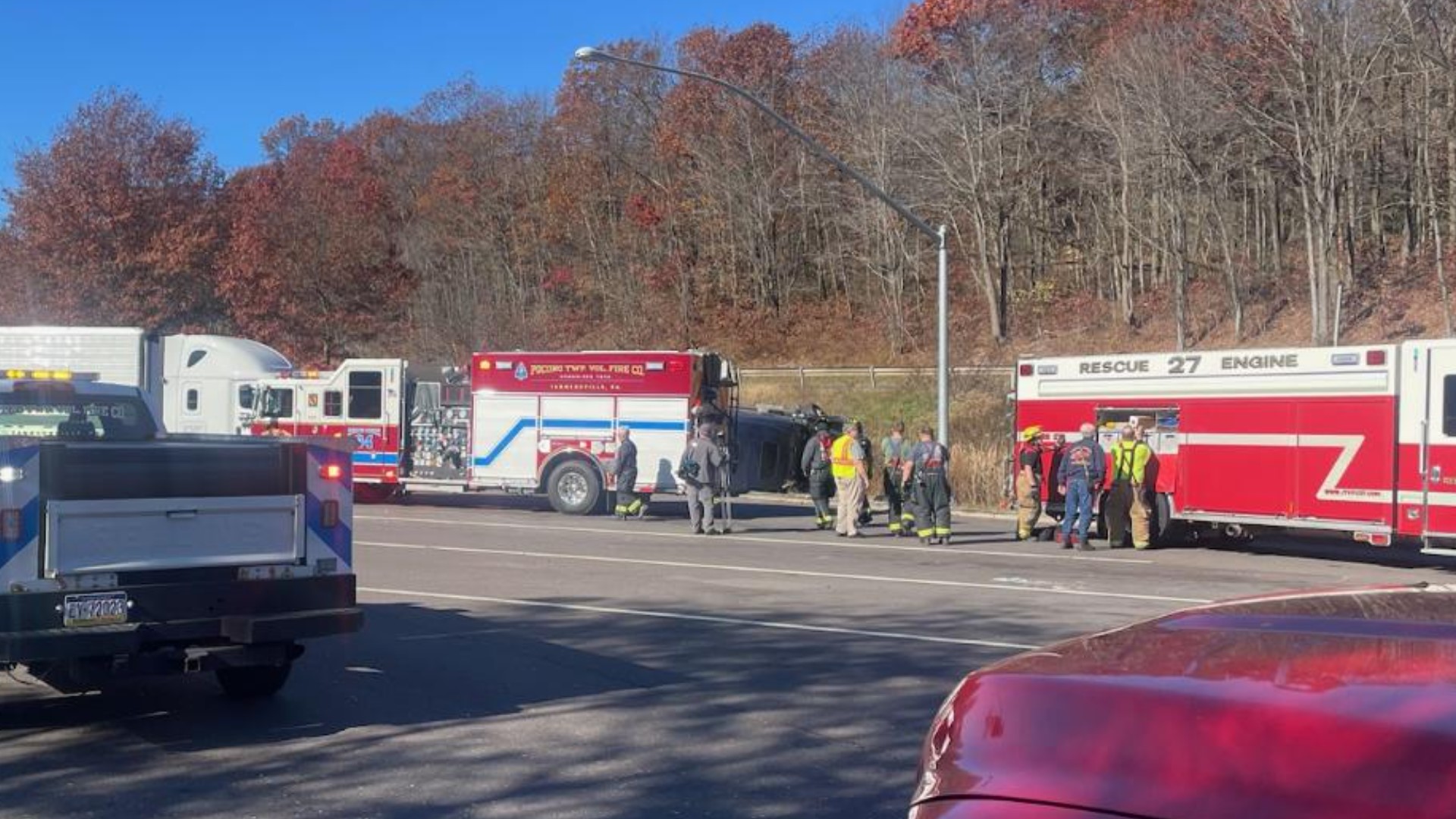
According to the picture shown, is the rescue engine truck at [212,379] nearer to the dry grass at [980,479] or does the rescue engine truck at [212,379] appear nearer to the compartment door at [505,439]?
the compartment door at [505,439]

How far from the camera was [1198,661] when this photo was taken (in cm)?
263

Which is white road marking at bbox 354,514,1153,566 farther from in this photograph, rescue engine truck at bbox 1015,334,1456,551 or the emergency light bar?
the emergency light bar

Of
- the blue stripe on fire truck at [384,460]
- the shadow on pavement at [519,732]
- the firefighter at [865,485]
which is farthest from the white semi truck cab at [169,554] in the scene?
the blue stripe on fire truck at [384,460]

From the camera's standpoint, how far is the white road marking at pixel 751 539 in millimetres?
18625

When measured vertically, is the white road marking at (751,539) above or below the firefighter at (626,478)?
below

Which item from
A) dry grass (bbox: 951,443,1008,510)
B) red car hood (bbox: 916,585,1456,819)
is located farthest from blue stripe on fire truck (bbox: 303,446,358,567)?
dry grass (bbox: 951,443,1008,510)

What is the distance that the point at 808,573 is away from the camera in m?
16.1

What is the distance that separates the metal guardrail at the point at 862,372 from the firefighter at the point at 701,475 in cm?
1880

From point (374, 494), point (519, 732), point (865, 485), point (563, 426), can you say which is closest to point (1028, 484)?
point (865, 485)

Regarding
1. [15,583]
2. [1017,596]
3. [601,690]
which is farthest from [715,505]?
[15,583]

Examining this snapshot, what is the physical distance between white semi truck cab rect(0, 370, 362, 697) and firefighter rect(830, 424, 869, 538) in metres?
13.1

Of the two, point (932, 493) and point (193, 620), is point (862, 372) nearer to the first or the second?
point (932, 493)

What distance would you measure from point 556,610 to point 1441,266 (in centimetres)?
3237

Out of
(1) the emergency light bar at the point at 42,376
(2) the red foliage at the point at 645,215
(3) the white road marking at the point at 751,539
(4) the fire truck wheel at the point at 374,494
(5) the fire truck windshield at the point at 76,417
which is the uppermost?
(2) the red foliage at the point at 645,215
